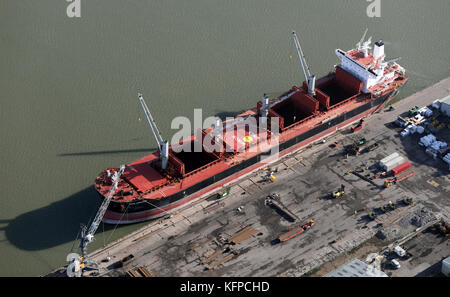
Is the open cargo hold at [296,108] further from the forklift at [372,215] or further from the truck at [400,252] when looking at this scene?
the truck at [400,252]

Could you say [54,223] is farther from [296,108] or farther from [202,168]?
[296,108]

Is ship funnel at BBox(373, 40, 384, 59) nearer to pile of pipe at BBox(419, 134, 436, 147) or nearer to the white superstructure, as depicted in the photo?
the white superstructure

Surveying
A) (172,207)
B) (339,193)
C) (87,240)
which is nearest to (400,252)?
(339,193)

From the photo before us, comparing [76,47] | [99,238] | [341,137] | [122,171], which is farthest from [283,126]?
[76,47]

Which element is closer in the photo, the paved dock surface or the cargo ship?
the paved dock surface

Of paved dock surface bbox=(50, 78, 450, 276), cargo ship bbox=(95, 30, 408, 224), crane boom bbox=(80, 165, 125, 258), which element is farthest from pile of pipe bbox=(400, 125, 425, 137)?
crane boom bbox=(80, 165, 125, 258)
